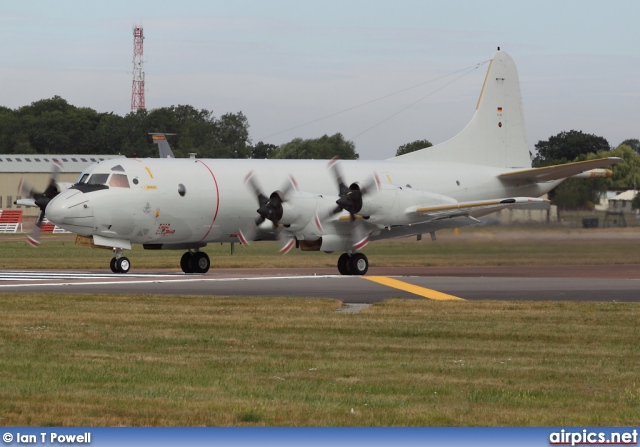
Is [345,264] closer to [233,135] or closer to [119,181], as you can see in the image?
[119,181]

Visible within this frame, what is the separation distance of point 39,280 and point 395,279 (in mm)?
10778

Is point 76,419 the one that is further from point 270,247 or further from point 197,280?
point 270,247

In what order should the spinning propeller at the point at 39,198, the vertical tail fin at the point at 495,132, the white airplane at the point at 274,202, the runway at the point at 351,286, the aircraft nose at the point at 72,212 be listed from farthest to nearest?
1. the vertical tail fin at the point at 495,132
2. the spinning propeller at the point at 39,198
3. the white airplane at the point at 274,202
4. the aircraft nose at the point at 72,212
5. the runway at the point at 351,286

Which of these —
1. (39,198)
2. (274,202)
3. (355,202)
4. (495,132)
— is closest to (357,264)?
(355,202)

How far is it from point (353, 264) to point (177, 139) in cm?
7044

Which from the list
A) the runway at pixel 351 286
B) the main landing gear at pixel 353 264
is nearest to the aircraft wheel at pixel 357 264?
the main landing gear at pixel 353 264

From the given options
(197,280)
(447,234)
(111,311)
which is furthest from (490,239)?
(111,311)

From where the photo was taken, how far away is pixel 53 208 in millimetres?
32469

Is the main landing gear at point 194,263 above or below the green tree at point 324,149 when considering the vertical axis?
below

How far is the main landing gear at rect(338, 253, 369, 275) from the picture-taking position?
36094mm

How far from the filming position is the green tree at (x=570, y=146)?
9775 cm

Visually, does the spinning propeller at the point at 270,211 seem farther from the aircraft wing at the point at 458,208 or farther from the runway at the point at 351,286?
the aircraft wing at the point at 458,208

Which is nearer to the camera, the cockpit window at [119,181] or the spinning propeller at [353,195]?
the cockpit window at [119,181]

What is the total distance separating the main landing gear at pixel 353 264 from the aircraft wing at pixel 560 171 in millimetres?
7662
